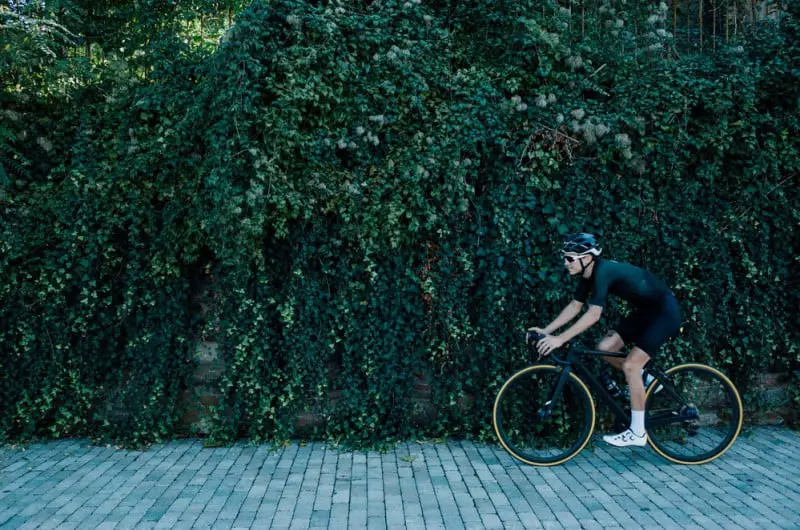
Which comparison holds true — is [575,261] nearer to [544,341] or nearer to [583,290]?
[583,290]

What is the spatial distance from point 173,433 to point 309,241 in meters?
2.35

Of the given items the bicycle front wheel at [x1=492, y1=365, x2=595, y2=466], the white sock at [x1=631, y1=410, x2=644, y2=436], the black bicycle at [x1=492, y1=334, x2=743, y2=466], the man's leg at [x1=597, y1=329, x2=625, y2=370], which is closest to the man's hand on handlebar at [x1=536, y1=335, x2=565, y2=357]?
the black bicycle at [x1=492, y1=334, x2=743, y2=466]

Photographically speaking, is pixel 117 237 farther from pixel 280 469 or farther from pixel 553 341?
pixel 553 341

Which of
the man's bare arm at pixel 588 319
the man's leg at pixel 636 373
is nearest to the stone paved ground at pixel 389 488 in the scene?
the man's leg at pixel 636 373

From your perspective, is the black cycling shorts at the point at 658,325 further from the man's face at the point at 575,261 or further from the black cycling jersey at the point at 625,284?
the man's face at the point at 575,261

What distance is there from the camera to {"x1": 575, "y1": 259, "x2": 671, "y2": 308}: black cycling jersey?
15.5 ft

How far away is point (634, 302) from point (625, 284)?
0.76 feet

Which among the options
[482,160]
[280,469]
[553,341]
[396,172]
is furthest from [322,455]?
[482,160]

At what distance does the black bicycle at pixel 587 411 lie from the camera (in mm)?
5031

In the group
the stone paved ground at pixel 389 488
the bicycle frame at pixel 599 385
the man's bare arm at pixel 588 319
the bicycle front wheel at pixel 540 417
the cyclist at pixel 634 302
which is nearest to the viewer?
the stone paved ground at pixel 389 488

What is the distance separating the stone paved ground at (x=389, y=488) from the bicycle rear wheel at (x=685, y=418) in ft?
0.46

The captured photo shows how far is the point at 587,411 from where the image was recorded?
507 centimetres

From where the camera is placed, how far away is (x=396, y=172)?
545cm

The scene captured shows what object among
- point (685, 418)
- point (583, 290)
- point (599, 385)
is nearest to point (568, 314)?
point (583, 290)
